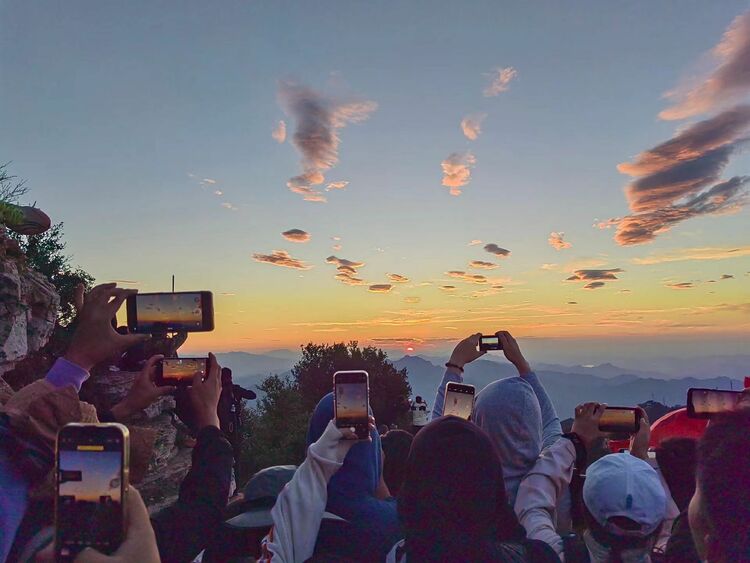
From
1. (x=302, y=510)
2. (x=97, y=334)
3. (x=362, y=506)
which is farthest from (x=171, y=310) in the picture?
(x=362, y=506)

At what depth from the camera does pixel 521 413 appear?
3537 mm

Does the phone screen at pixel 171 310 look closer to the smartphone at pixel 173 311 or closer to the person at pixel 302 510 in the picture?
Answer: the smartphone at pixel 173 311

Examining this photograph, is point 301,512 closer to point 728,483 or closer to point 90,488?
point 90,488

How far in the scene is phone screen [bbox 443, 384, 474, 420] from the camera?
13.6 feet

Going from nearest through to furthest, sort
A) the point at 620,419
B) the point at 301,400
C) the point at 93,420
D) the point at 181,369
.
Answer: the point at 93,420 < the point at 181,369 < the point at 620,419 < the point at 301,400

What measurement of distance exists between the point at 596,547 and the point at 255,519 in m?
1.93

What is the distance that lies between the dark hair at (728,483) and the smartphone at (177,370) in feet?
8.54

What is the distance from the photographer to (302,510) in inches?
110

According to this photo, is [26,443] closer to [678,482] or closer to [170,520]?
[170,520]

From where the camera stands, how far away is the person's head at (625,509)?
2672mm

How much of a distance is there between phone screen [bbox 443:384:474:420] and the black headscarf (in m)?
1.58

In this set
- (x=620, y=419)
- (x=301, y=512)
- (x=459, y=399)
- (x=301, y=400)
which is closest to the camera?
(x=301, y=512)

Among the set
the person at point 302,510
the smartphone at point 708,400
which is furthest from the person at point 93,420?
the smartphone at point 708,400

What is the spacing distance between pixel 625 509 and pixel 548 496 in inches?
21.5
